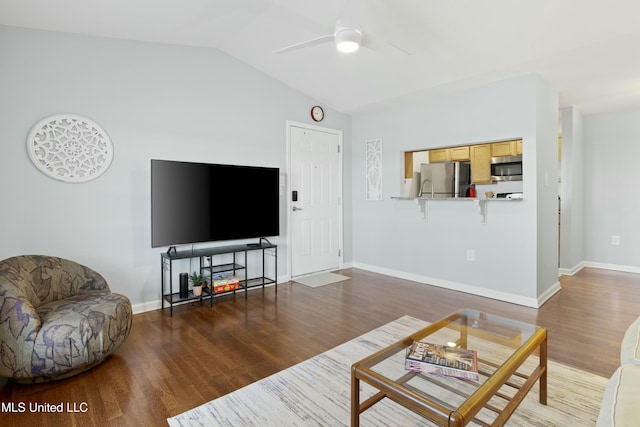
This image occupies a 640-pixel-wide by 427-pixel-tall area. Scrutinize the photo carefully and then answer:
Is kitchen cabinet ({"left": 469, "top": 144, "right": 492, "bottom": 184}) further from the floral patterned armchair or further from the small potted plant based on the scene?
the floral patterned armchair

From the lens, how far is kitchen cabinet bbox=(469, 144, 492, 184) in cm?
500

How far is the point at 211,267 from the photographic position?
3547 millimetres

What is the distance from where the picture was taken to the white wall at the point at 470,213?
3.56 metres

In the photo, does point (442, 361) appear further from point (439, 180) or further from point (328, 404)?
point (439, 180)

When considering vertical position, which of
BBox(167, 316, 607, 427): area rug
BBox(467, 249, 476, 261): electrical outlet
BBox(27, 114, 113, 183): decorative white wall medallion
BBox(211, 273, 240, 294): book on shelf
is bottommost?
BBox(167, 316, 607, 427): area rug

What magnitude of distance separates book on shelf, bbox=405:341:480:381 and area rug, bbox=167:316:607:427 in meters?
0.39

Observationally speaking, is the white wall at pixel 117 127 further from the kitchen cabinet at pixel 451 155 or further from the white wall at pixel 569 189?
the white wall at pixel 569 189

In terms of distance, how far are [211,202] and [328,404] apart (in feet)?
7.92

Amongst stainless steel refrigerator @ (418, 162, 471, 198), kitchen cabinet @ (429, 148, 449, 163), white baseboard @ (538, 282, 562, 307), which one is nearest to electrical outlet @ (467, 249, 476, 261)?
white baseboard @ (538, 282, 562, 307)

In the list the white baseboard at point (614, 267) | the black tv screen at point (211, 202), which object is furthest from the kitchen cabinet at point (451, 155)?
the black tv screen at point (211, 202)

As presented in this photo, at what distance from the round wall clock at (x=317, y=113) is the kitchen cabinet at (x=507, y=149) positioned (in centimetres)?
245

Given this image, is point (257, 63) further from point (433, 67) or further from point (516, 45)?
point (516, 45)

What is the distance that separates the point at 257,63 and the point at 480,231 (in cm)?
327

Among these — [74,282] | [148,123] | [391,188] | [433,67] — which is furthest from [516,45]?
[74,282]
